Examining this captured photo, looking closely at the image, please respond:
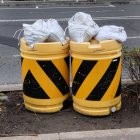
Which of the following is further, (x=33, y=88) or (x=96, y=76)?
(x=33, y=88)

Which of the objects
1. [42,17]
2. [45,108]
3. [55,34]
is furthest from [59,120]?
[42,17]

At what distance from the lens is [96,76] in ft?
16.6

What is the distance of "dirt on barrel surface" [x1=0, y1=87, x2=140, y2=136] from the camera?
491 centimetres

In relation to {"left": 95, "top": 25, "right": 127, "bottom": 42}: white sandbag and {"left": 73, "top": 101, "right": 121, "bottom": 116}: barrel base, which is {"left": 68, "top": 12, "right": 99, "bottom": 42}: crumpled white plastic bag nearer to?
{"left": 95, "top": 25, "right": 127, "bottom": 42}: white sandbag

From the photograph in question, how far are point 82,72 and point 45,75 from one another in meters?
0.44

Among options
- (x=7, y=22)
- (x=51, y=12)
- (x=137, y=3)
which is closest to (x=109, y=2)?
(x=137, y=3)

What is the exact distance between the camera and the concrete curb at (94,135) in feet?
15.1

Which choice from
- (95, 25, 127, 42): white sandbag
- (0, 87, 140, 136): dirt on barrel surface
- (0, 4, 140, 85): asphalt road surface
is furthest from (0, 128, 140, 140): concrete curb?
(0, 4, 140, 85): asphalt road surface

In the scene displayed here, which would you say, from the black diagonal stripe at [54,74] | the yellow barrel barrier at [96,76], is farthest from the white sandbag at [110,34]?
the black diagonal stripe at [54,74]

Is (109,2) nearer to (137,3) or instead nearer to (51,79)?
(137,3)

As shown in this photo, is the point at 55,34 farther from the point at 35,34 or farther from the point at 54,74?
the point at 54,74

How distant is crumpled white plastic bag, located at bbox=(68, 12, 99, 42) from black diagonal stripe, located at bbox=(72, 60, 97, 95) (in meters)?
0.29

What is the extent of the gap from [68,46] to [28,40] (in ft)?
1.55

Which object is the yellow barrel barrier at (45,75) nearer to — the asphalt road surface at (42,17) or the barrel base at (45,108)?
the barrel base at (45,108)
